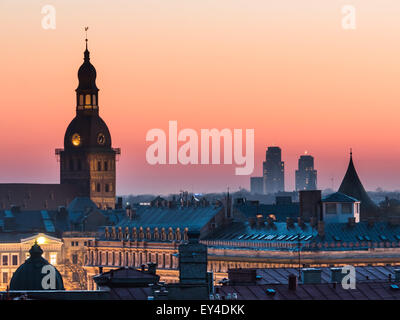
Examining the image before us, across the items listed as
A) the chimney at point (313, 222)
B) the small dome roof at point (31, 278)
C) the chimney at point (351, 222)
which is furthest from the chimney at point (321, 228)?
the small dome roof at point (31, 278)

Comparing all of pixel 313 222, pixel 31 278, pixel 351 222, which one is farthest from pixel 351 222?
pixel 31 278

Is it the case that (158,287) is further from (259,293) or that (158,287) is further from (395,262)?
(395,262)

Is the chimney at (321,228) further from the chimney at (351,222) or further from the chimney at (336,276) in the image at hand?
the chimney at (336,276)

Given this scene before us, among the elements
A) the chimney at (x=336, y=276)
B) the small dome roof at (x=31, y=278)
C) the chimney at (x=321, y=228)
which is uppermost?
the chimney at (x=321, y=228)

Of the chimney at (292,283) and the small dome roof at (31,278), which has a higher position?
the chimney at (292,283)

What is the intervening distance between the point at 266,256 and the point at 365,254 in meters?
9.80

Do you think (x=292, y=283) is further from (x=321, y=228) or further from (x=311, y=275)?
(x=321, y=228)

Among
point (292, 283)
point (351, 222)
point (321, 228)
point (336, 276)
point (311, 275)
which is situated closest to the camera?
point (292, 283)

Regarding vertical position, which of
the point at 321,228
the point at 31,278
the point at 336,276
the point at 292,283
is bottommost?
the point at 31,278

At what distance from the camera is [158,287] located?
112 m

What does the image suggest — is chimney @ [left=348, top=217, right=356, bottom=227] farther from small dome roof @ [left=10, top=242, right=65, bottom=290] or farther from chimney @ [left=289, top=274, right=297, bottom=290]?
chimney @ [left=289, top=274, right=297, bottom=290]
